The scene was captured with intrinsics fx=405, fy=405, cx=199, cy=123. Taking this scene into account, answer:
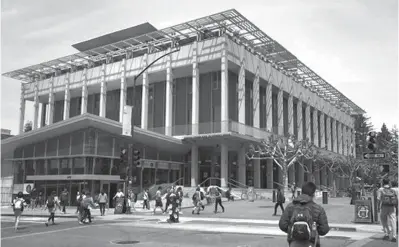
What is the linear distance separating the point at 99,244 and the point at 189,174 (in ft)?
90.0

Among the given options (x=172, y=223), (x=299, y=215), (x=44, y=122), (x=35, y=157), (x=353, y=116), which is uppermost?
(x=353, y=116)

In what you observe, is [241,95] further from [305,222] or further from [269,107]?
[305,222]

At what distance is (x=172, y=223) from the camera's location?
758 inches

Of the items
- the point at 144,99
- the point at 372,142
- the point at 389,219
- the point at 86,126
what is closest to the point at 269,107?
the point at 144,99

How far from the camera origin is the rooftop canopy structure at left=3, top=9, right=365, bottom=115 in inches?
1471

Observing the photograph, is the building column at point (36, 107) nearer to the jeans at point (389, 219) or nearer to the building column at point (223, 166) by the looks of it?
the building column at point (223, 166)

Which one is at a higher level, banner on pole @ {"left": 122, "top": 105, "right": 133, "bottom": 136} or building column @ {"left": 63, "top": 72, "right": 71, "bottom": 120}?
building column @ {"left": 63, "top": 72, "right": 71, "bottom": 120}

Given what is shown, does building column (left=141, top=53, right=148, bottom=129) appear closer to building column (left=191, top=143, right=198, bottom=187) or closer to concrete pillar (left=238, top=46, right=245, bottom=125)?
building column (left=191, top=143, right=198, bottom=187)

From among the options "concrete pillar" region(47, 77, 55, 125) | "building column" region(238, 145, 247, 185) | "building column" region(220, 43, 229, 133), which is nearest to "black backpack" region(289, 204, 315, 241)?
"building column" region(220, 43, 229, 133)

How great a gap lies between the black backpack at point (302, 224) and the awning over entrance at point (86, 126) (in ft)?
88.4

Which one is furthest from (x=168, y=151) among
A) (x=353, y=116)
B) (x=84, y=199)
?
(x=353, y=116)

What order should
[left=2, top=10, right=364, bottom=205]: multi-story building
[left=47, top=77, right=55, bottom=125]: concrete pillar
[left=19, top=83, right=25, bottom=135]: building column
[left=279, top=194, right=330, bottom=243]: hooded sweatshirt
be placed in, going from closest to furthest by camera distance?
[left=279, top=194, right=330, bottom=243]: hooded sweatshirt
[left=2, top=10, right=364, bottom=205]: multi-story building
[left=47, top=77, right=55, bottom=125]: concrete pillar
[left=19, top=83, right=25, bottom=135]: building column

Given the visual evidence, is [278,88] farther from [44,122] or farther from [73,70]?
[44,122]

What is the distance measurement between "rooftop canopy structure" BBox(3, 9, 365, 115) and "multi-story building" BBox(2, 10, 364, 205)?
0.13 metres
